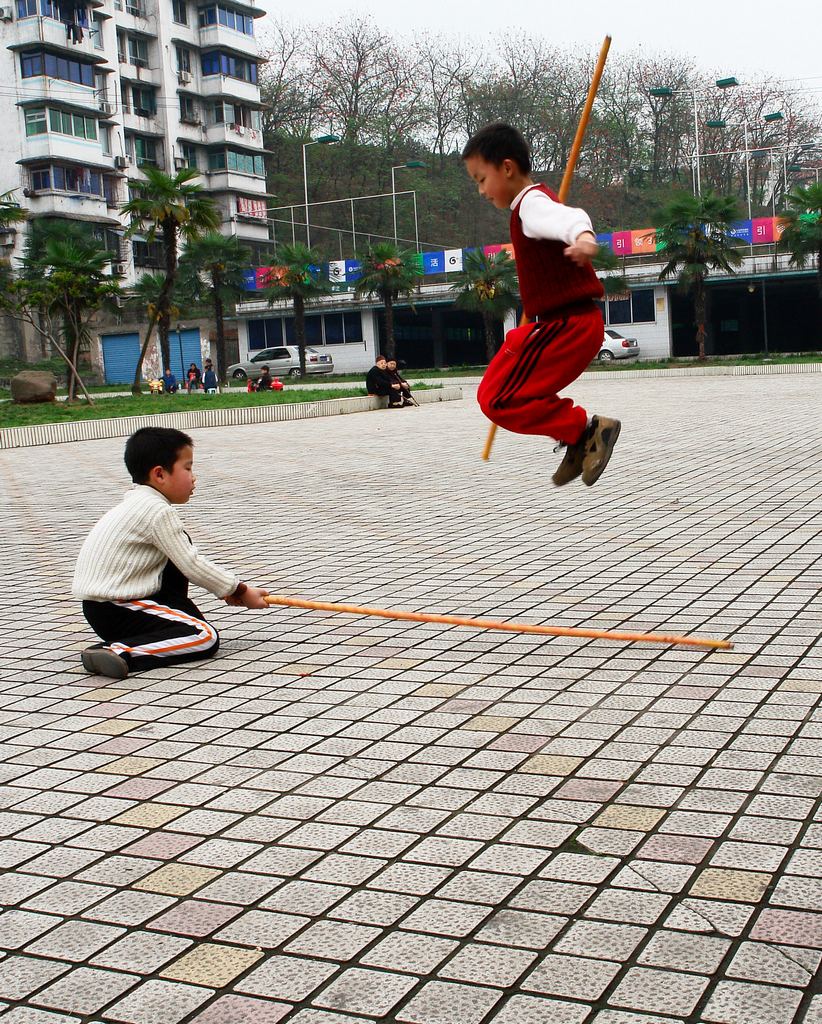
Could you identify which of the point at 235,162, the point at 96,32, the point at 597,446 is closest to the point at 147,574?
the point at 597,446

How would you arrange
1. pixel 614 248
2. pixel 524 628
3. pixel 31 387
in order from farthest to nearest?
1. pixel 614 248
2. pixel 31 387
3. pixel 524 628

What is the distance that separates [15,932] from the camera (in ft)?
8.48

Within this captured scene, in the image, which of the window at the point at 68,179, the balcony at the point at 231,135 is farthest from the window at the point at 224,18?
the window at the point at 68,179

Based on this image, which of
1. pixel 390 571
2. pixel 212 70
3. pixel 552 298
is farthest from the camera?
pixel 212 70

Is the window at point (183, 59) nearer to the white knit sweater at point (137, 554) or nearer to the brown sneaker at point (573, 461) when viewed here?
the white knit sweater at point (137, 554)

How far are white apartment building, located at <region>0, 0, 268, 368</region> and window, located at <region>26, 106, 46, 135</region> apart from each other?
0.04 metres

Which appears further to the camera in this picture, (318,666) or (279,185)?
(279,185)

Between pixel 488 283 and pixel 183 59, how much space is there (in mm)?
28378

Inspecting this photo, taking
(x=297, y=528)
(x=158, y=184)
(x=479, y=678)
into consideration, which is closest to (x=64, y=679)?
(x=479, y=678)

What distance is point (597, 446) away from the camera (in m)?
4.46

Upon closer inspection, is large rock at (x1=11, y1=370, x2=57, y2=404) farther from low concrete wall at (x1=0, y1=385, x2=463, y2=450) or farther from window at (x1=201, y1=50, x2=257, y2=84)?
window at (x1=201, y1=50, x2=257, y2=84)

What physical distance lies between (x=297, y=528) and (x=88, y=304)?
21.2 meters

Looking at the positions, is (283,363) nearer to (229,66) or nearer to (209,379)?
(209,379)

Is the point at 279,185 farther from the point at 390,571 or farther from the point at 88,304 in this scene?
the point at 390,571
